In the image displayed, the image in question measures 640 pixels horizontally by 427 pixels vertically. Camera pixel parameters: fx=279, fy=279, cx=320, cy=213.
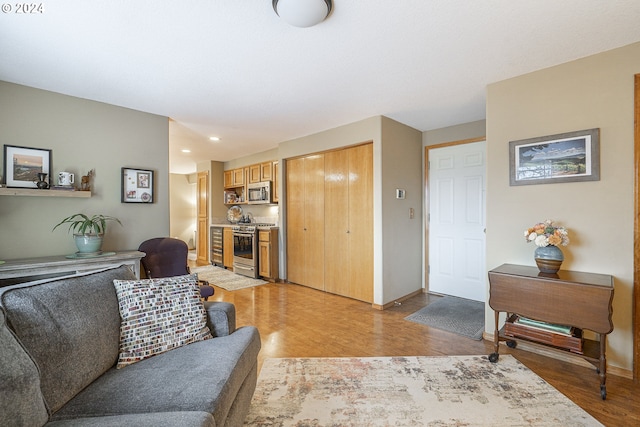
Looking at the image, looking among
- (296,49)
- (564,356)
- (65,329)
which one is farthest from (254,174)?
(564,356)

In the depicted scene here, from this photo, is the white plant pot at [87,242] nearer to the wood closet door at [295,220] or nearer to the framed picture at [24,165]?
the framed picture at [24,165]

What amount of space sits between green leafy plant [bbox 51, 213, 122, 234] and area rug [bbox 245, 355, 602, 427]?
220 cm

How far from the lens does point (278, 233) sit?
4.95 metres

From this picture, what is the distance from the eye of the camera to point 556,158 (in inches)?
89.9

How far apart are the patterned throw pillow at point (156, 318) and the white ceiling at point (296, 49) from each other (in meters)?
1.63

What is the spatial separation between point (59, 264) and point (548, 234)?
3997 mm

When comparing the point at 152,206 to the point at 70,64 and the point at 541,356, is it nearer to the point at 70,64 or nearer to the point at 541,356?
the point at 70,64

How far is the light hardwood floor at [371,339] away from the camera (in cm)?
183

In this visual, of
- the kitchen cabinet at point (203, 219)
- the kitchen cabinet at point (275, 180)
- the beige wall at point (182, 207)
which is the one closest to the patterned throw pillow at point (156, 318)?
the kitchen cabinet at point (275, 180)

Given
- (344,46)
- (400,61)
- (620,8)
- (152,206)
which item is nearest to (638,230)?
(620,8)

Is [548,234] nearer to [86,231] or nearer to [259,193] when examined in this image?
[86,231]

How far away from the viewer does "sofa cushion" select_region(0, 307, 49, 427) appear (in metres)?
0.85

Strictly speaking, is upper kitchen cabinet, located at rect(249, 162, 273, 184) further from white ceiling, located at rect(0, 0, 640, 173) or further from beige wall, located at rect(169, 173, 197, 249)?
beige wall, located at rect(169, 173, 197, 249)

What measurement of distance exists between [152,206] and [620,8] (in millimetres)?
4367
